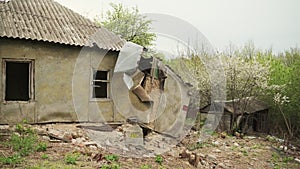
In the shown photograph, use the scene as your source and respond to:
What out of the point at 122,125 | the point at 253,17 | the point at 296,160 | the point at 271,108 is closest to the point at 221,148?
the point at 296,160

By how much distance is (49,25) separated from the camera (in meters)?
11.0

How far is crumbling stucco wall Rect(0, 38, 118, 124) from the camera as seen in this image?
981 cm

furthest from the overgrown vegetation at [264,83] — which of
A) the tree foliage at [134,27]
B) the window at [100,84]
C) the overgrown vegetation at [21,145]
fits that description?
the overgrown vegetation at [21,145]

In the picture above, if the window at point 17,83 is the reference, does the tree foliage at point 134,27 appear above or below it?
above

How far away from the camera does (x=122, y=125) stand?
11430 mm

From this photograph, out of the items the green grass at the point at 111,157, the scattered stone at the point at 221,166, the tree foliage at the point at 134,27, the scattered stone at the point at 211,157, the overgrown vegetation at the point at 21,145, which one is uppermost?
the tree foliage at the point at 134,27

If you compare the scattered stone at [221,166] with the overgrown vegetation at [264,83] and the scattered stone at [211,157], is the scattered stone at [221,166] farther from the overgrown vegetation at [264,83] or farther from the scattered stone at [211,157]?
the overgrown vegetation at [264,83]

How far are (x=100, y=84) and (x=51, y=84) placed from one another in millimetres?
2128

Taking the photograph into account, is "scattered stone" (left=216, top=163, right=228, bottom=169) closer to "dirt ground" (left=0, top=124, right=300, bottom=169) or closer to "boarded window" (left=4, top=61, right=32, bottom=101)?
"dirt ground" (left=0, top=124, right=300, bottom=169)

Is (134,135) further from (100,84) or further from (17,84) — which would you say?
(17,84)

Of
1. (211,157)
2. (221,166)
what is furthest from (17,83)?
(221,166)

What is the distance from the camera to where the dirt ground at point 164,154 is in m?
7.09

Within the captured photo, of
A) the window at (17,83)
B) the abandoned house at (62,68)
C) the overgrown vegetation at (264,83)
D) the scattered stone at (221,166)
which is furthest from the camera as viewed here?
the overgrown vegetation at (264,83)

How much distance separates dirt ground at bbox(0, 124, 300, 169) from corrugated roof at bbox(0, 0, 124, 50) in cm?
284
